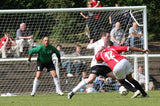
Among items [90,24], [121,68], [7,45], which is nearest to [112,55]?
[121,68]

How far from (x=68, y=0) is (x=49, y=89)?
596 centimetres

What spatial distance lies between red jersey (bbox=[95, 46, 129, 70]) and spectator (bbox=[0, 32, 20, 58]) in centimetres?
516

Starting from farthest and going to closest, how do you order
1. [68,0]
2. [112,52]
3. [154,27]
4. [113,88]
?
[154,27], [68,0], [113,88], [112,52]

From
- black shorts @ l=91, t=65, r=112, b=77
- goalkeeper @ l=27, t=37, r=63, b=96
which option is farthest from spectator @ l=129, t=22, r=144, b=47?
black shorts @ l=91, t=65, r=112, b=77

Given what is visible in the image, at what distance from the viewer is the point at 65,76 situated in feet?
47.5

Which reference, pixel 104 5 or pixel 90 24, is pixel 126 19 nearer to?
pixel 90 24

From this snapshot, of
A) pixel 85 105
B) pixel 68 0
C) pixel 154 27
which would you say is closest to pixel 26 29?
pixel 68 0

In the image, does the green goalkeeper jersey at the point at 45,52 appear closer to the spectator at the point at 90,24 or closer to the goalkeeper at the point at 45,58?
the goalkeeper at the point at 45,58

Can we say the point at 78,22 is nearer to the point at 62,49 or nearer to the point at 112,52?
the point at 62,49

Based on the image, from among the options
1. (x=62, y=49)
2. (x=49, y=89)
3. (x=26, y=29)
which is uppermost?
(x=26, y=29)

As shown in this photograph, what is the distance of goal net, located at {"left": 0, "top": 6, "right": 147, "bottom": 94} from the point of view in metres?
14.0

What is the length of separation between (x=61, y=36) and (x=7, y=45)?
6.20ft

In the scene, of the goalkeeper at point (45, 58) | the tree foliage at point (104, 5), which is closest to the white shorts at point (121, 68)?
the goalkeeper at point (45, 58)

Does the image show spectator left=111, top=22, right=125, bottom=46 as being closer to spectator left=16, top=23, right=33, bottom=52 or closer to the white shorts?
spectator left=16, top=23, right=33, bottom=52
